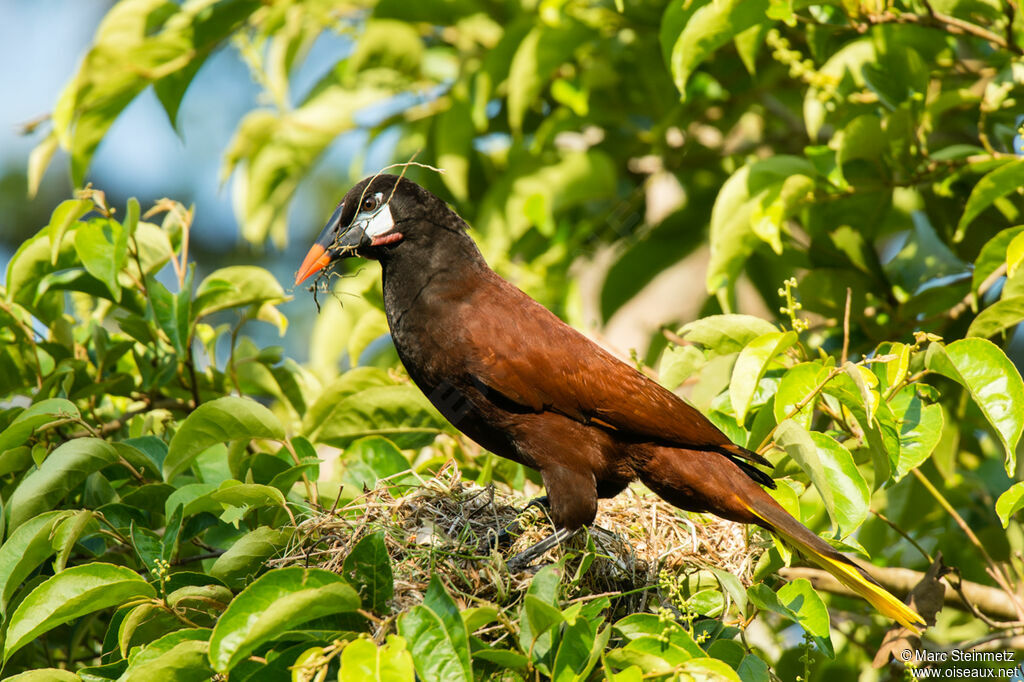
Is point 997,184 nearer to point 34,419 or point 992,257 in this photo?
point 992,257

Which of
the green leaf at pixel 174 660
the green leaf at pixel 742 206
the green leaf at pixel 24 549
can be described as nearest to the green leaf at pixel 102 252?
the green leaf at pixel 24 549

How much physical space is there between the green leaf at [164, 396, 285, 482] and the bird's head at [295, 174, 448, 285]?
57 cm

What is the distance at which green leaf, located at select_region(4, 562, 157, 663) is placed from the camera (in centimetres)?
188

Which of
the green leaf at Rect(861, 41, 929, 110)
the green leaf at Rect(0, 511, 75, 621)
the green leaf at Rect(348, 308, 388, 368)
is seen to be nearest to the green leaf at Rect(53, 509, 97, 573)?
the green leaf at Rect(0, 511, 75, 621)

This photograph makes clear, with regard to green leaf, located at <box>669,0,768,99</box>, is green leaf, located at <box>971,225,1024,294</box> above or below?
below

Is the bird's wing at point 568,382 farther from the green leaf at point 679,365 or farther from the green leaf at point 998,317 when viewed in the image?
the green leaf at point 998,317

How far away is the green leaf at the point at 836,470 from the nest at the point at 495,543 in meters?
0.32

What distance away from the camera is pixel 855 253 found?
129 inches

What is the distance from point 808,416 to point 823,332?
1198 millimetres

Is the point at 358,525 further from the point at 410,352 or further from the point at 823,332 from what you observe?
the point at 823,332

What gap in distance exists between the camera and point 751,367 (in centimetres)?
220

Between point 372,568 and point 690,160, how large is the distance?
2.84 metres

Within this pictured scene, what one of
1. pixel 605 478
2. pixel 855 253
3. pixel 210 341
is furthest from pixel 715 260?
pixel 210 341

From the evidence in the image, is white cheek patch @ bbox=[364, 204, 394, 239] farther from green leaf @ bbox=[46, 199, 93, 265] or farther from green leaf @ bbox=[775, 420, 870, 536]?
green leaf @ bbox=[775, 420, 870, 536]
